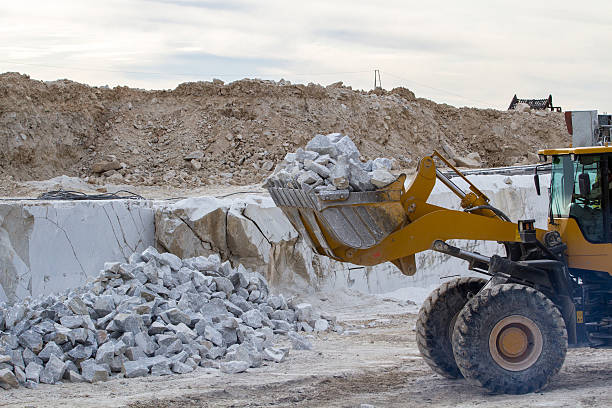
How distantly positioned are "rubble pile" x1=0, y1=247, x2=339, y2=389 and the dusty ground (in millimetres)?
249

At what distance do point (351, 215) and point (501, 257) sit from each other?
1.50m

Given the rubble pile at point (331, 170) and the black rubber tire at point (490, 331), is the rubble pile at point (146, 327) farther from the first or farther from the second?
the black rubber tire at point (490, 331)

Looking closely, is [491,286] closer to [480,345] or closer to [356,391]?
[480,345]

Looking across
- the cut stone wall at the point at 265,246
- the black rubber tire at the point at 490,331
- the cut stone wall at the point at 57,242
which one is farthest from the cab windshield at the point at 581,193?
the cut stone wall at the point at 57,242

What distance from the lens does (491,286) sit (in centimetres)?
697

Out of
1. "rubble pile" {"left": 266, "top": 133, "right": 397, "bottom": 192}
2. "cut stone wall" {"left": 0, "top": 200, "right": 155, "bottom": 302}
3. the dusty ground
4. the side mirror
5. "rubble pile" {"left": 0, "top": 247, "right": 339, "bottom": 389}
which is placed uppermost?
"rubble pile" {"left": 266, "top": 133, "right": 397, "bottom": 192}

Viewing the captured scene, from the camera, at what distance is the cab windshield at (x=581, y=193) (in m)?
7.02

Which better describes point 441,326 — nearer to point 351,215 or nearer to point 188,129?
point 351,215

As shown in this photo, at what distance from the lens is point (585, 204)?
7.12m

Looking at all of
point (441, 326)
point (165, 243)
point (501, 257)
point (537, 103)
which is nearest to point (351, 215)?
point (501, 257)

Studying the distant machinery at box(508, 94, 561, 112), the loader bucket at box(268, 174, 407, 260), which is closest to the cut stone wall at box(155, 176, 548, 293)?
the loader bucket at box(268, 174, 407, 260)

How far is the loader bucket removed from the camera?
6.75 metres

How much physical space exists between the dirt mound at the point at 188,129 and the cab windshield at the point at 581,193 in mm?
16641

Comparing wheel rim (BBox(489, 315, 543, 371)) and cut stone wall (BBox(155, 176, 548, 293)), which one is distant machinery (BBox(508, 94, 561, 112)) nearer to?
cut stone wall (BBox(155, 176, 548, 293))
